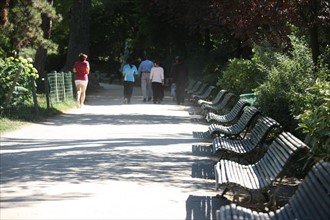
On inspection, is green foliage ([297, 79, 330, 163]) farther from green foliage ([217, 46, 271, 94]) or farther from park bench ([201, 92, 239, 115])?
green foliage ([217, 46, 271, 94])

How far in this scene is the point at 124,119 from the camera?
61.9ft

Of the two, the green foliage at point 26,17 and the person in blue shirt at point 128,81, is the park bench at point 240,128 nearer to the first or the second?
the green foliage at point 26,17

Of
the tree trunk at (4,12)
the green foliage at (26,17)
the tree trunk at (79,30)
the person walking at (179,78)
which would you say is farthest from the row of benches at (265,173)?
the tree trunk at (79,30)

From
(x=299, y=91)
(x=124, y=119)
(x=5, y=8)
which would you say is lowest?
(x=124, y=119)

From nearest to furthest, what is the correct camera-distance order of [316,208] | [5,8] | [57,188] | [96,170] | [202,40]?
[316,208] → [57,188] → [96,170] → [5,8] → [202,40]

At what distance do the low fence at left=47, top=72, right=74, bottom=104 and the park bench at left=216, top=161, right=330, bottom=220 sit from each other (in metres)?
15.3

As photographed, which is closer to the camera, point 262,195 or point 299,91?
point 262,195

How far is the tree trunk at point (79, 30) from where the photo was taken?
31.0m

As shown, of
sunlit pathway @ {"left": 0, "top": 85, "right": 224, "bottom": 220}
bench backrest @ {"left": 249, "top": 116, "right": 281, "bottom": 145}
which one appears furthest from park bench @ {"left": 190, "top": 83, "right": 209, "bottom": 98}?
bench backrest @ {"left": 249, "top": 116, "right": 281, "bottom": 145}

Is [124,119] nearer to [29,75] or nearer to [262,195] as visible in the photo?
[29,75]

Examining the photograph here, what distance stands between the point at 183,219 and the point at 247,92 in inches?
436

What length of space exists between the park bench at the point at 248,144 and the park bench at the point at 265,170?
3.50 feet

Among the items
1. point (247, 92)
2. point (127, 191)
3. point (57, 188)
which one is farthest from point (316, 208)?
point (247, 92)

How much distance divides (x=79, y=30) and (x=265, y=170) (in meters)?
24.7
